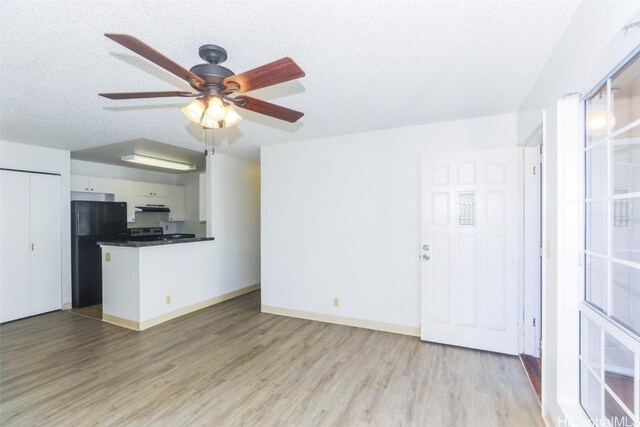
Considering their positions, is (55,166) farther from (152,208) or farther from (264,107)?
(264,107)

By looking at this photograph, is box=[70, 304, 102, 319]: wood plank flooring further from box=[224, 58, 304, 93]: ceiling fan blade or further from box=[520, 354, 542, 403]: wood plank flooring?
box=[520, 354, 542, 403]: wood plank flooring

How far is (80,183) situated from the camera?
495 cm

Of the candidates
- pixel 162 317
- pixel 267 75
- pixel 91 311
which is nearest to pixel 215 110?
pixel 267 75

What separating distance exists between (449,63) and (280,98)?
1.32 m

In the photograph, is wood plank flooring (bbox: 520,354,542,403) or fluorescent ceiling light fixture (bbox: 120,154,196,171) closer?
wood plank flooring (bbox: 520,354,542,403)

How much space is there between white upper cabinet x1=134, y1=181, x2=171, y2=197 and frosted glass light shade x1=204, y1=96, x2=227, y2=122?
4.88m

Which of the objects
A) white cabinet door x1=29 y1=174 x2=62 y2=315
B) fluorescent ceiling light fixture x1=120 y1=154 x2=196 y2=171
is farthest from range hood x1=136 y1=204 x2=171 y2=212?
white cabinet door x1=29 y1=174 x2=62 y2=315

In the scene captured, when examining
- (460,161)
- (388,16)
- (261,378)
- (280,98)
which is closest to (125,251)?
(261,378)

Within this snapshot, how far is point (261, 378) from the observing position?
2.51 meters

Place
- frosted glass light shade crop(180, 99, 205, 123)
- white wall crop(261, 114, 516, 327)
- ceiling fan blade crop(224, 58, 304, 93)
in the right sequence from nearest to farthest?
ceiling fan blade crop(224, 58, 304, 93) < frosted glass light shade crop(180, 99, 205, 123) < white wall crop(261, 114, 516, 327)

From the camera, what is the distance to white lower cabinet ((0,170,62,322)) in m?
3.81

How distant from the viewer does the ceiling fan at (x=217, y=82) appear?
1387mm

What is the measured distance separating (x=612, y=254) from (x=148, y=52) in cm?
227

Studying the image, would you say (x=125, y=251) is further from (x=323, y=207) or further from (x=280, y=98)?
(x=280, y=98)
